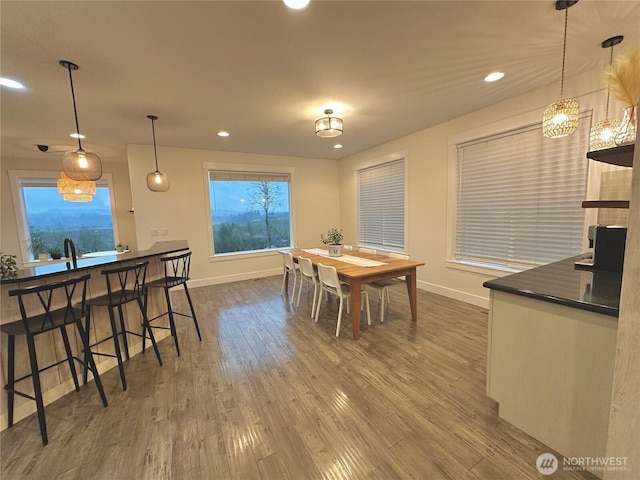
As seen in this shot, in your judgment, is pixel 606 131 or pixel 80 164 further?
pixel 80 164

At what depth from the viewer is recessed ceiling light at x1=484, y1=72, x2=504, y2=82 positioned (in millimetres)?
2389

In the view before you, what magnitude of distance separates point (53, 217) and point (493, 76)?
781cm

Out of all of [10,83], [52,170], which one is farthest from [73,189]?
[52,170]

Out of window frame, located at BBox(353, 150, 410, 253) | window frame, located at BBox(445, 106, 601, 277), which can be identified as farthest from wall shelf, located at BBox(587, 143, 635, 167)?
window frame, located at BBox(353, 150, 410, 253)

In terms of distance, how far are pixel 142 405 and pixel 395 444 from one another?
1.79 meters

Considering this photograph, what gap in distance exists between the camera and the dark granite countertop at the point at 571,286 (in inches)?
46.4

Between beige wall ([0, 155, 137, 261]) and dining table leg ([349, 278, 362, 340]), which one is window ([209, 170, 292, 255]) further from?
dining table leg ([349, 278, 362, 340])

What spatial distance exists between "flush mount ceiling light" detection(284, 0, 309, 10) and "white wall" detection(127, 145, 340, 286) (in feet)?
12.6

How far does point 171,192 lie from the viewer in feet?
15.0

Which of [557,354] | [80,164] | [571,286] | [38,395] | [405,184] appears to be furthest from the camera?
[405,184]

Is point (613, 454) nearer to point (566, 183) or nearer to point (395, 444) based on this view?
point (395, 444)

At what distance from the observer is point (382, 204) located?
16.8 ft

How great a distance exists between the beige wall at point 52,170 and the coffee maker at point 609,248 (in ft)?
24.3

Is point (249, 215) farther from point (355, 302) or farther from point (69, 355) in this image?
point (69, 355)
